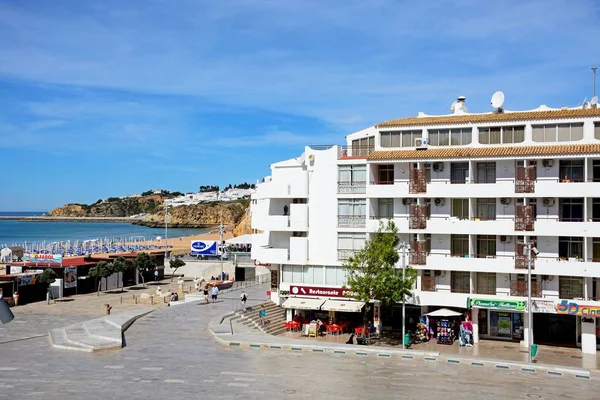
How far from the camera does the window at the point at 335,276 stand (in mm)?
45688

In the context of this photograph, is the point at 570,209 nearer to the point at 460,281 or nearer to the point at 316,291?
the point at 460,281

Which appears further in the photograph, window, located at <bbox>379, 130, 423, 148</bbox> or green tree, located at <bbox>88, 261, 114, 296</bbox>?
green tree, located at <bbox>88, 261, 114, 296</bbox>

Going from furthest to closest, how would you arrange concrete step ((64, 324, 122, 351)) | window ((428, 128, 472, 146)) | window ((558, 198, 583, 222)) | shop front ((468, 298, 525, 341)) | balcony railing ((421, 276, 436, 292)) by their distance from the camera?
window ((428, 128, 472, 146)) → balcony railing ((421, 276, 436, 292)) → shop front ((468, 298, 525, 341)) → window ((558, 198, 583, 222)) → concrete step ((64, 324, 122, 351))

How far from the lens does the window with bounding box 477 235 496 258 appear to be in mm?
42562

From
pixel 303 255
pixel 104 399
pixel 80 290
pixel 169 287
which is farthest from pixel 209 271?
pixel 104 399

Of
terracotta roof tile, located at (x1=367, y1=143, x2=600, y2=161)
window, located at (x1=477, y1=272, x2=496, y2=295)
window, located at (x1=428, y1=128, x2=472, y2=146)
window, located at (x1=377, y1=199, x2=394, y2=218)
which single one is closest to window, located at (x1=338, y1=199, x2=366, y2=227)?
window, located at (x1=377, y1=199, x2=394, y2=218)

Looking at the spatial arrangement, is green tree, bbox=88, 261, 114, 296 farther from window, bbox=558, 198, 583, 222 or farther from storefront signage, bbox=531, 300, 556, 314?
window, bbox=558, 198, 583, 222

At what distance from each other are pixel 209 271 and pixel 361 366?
47.6 m

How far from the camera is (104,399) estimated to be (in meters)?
25.8

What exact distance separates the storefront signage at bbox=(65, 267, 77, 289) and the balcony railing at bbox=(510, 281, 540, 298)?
42331mm

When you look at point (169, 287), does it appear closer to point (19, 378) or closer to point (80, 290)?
point (80, 290)

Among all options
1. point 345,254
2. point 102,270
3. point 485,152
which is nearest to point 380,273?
point 345,254

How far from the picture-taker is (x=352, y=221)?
4588cm

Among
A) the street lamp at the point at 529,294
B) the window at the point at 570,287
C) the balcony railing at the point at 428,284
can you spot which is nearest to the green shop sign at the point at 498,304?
the street lamp at the point at 529,294
